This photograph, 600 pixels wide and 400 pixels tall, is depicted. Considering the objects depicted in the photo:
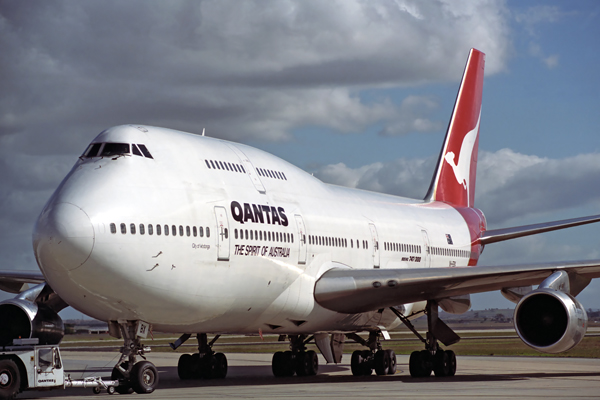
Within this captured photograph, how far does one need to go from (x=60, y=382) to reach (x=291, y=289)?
5410 millimetres

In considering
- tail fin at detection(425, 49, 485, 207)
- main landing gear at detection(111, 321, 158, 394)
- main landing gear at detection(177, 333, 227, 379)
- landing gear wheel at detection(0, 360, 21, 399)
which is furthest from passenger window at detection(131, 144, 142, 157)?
tail fin at detection(425, 49, 485, 207)

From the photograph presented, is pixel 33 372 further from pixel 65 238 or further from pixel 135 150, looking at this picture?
→ pixel 135 150

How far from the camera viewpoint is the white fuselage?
13789 millimetres

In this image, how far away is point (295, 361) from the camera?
2231 centimetres

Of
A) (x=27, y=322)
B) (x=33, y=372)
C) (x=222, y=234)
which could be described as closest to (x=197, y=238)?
(x=222, y=234)

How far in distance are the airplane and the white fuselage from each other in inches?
1.2

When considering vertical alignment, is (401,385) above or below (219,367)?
below

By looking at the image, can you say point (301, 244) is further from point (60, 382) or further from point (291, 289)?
point (60, 382)

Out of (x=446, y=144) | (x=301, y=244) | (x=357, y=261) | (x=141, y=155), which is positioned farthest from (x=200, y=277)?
(x=446, y=144)

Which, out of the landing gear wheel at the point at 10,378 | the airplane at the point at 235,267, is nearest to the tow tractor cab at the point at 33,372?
the landing gear wheel at the point at 10,378

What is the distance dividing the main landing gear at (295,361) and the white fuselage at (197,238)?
2.02m

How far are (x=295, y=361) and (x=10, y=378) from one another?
971cm

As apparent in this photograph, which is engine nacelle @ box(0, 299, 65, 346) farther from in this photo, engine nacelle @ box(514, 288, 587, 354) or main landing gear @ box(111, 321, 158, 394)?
engine nacelle @ box(514, 288, 587, 354)

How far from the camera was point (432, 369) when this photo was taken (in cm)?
2069
